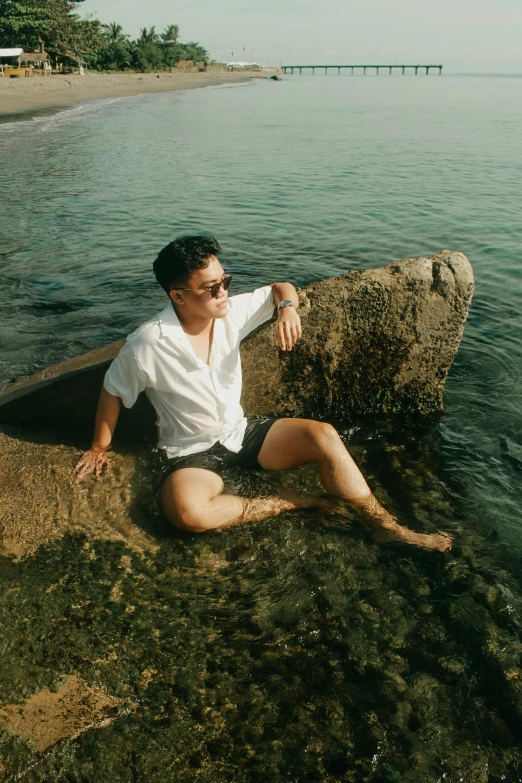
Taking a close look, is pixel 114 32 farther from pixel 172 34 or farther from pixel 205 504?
pixel 205 504

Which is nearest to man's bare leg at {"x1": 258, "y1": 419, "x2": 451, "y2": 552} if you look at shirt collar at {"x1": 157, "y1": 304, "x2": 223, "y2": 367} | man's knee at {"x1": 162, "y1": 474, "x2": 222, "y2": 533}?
man's knee at {"x1": 162, "y1": 474, "x2": 222, "y2": 533}

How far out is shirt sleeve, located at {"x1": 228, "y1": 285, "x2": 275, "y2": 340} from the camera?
425 cm

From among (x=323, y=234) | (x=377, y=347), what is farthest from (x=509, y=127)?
(x=377, y=347)

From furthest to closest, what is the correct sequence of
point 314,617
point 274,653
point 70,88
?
point 70,88 → point 314,617 → point 274,653

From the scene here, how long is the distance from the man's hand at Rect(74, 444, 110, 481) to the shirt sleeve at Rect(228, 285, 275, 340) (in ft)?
4.31

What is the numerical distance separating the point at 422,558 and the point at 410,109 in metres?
52.0

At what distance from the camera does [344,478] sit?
4004 mm

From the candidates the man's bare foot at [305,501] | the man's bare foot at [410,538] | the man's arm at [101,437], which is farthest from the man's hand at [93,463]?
the man's bare foot at [410,538]

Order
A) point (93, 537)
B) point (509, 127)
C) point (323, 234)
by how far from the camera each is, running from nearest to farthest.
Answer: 1. point (93, 537)
2. point (323, 234)
3. point (509, 127)

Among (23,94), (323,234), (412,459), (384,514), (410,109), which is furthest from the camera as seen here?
(410,109)

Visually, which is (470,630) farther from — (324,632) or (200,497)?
(200,497)

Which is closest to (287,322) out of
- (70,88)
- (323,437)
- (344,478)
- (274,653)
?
(323,437)

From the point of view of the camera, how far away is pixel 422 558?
3.84 m

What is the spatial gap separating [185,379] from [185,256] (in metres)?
0.78
